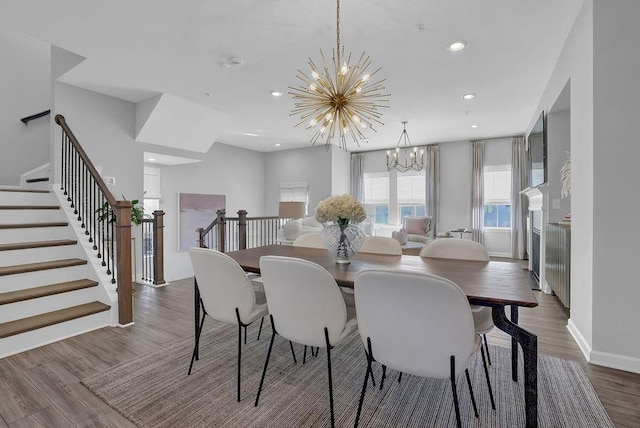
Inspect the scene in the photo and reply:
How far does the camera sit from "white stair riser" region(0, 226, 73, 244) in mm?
3133

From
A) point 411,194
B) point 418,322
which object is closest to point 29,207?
point 418,322

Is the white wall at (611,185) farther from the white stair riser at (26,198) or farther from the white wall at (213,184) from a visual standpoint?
the white wall at (213,184)

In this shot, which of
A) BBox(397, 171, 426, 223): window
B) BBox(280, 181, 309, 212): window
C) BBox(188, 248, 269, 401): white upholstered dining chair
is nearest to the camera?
BBox(188, 248, 269, 401): white upholstered dining chair

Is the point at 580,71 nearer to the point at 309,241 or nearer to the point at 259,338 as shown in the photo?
the point at 309,241

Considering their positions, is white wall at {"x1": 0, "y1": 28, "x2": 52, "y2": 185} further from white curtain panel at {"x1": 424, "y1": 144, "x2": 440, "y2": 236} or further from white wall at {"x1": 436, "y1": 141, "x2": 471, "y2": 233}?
white wall at {"x1": 436, "y1": 141, "x2": 471, "y2": 233}

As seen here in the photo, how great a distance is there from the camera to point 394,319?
1.34 m

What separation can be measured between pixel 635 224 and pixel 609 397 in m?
1.13

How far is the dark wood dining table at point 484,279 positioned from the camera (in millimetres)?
1344

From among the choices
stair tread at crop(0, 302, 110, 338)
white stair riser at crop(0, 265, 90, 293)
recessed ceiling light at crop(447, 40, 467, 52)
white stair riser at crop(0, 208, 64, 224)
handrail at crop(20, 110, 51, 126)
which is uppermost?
recessed ceiling light at crop(447, 40, 467, 52)

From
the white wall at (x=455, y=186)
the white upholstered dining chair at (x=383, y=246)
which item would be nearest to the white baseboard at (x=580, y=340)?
the white upholstered dining chair at (x=383, y=246)

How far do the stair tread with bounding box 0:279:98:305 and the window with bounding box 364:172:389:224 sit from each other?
6.37 meters

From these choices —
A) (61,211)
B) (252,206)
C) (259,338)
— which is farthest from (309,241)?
(252,206)

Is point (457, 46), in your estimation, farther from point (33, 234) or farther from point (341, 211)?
point (33, 234)

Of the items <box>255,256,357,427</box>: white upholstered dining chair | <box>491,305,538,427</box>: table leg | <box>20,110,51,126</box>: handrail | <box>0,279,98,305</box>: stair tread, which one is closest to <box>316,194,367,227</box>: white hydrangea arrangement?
<box>255,256,357,427</box>: white upholstered dining chair
